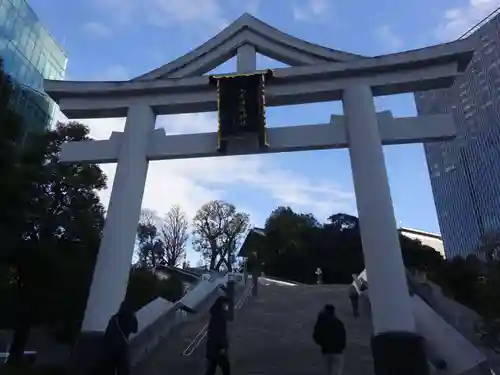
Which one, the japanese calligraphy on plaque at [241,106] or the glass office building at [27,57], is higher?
the glass office building at [27,57]

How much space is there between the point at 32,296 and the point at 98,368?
606cm

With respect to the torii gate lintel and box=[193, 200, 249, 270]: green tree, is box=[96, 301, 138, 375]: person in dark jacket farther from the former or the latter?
box=[193, 200, 249, 270]: green tree

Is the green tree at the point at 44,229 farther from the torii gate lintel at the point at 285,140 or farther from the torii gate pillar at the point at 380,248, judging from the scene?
the torii gate pillar at the point at 380,248

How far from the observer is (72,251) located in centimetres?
1243

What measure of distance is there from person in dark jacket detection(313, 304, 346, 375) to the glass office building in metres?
17.9

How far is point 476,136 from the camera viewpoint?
38656 millimetres

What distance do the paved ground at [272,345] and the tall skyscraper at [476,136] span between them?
26.6m

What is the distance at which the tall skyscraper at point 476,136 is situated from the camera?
37.0 m

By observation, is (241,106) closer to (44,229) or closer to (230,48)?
(230,48)

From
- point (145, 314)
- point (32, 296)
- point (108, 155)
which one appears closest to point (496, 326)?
point (145, 314)

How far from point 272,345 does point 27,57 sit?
2245 centimetres

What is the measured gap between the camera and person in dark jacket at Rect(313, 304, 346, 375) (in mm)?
6785

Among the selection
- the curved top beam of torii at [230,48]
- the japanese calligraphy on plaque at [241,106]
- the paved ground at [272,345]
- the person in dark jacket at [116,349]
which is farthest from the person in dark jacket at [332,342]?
the curved top beam of torii at [230,48]

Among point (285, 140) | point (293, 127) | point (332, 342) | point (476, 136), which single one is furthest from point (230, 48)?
point (476, 136)
